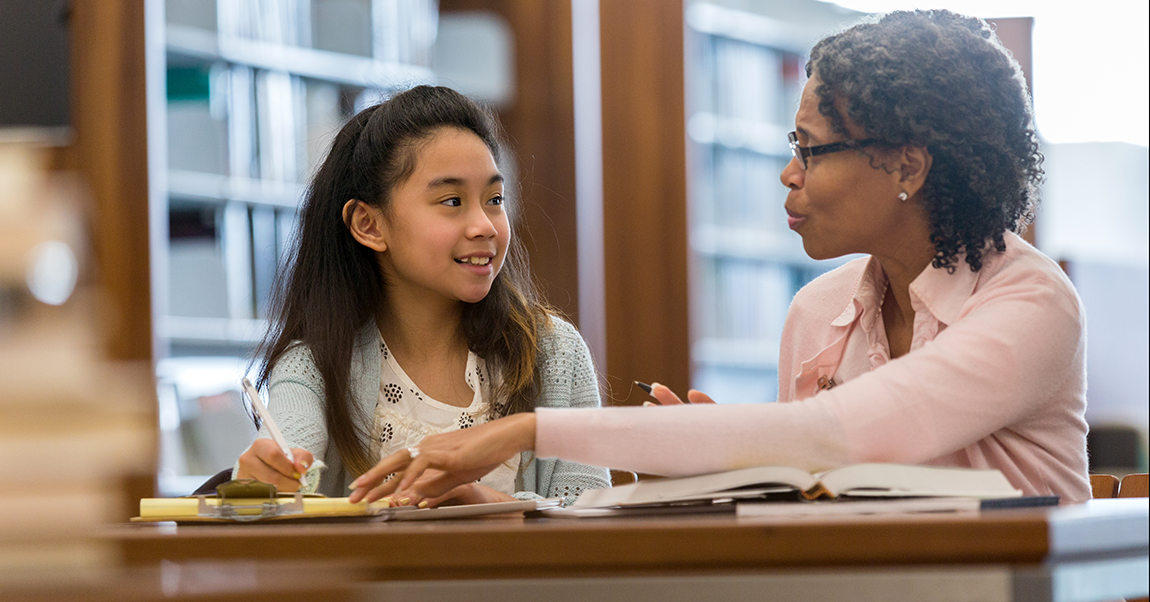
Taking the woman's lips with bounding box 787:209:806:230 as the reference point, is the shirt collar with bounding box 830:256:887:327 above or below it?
below

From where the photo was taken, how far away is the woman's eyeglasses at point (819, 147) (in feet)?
4.42

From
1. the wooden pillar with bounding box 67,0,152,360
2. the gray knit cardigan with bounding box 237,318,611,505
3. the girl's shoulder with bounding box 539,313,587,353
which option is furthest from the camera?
the wooden pillar with bounding box 67,0,152,360

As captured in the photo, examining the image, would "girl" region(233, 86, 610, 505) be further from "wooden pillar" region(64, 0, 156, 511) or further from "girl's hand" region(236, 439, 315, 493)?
"wooden pillar" region(64, 0, 156, 511)

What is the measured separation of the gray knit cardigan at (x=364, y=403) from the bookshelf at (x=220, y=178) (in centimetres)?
145

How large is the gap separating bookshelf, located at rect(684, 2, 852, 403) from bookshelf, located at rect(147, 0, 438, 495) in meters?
1.03

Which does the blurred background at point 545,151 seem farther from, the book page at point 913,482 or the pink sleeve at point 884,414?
the book page at point 913,482

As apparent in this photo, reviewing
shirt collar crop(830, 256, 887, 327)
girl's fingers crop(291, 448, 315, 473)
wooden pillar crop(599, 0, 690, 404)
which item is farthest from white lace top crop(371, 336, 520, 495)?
wooden pillar crop(599, 0, 690, 404)

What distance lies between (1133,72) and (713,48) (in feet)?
4.38

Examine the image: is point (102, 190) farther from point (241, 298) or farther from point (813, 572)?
point (813, 572)

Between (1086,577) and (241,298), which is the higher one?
(241,298)

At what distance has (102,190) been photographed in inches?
115

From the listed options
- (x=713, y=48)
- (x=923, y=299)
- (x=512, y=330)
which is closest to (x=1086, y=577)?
(x=923, y=299)

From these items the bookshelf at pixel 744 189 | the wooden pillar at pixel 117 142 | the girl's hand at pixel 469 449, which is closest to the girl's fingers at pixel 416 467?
the girl's hand at pixel 469 449

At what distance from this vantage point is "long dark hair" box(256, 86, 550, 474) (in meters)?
1.73
